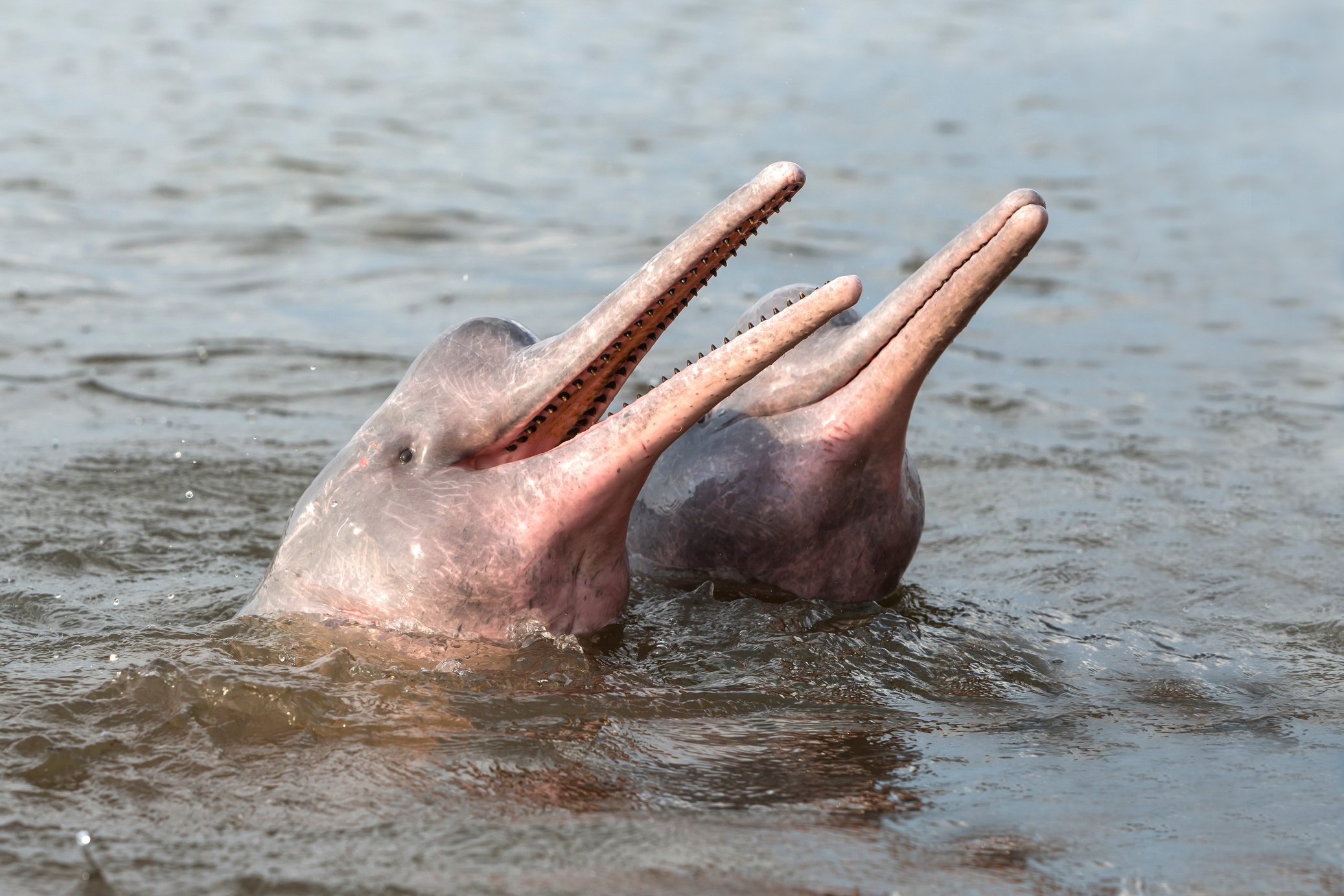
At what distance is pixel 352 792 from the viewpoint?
407cm

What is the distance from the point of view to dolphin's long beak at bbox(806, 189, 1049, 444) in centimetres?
484

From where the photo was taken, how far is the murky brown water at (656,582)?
3932 millimetres

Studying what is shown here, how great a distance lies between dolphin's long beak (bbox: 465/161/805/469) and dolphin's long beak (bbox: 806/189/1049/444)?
0.55 meters

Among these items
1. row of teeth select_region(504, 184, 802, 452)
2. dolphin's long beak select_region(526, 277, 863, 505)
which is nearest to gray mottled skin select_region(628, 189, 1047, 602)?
row of teeth select_region(504, 184, 802, 452)

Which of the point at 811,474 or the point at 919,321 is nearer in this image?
the point at 919,321

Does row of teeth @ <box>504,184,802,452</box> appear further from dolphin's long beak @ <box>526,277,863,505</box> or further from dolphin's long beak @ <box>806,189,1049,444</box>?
dolphin's long beak @ <box>806,189,1049,444</box>

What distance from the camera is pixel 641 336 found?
492 cm

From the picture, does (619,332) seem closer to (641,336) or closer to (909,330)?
(641,336)

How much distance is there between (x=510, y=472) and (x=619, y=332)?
55cm

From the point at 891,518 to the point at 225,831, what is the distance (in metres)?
2.70

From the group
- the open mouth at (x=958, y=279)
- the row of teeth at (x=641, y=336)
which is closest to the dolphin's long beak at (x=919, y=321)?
the open mouth at (x=958, y=279)

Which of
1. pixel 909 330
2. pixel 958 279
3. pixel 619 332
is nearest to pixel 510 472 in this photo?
pixel 619 332

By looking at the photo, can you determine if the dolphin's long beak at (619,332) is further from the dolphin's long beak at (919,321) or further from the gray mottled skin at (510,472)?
the dolphin's long beak at (919,321)

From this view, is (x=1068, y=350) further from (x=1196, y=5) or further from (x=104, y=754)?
(x=1196, y=5)
